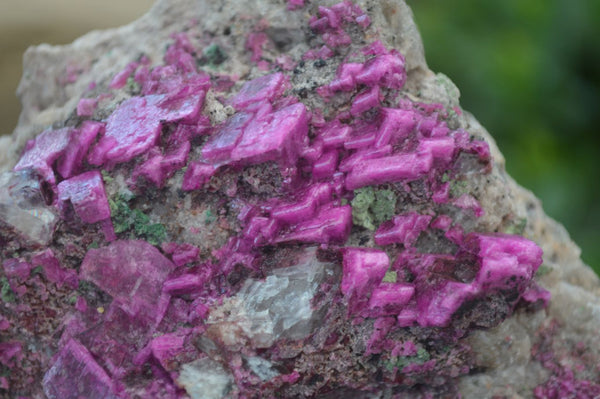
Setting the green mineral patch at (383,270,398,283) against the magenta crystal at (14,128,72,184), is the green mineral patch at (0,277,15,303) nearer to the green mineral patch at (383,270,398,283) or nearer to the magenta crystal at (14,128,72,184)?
the magenta crystal at (14,128,72,184)

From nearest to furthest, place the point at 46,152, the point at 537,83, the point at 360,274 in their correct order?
the point at 360,274, the point at 46,152, the point at 537,83

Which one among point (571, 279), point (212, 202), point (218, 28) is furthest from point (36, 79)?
point (571, 279)

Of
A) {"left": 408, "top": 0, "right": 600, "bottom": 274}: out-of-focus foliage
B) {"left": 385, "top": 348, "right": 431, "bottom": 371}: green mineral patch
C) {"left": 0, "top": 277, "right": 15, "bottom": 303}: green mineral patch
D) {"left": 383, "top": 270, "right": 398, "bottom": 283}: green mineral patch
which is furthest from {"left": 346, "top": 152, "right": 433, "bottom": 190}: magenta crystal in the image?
{"left": 408, "top": 0, "right": 600, "bottom": 274}: out-of-focus foliage

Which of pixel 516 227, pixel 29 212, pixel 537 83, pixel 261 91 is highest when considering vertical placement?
pixel 261 91

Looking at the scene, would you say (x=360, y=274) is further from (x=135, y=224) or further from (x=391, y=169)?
(x=135, y=224)

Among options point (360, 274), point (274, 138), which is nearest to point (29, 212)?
point (274, 138)

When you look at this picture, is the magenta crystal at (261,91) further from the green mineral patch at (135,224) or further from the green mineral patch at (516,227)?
the green mineral patch at (516,227)

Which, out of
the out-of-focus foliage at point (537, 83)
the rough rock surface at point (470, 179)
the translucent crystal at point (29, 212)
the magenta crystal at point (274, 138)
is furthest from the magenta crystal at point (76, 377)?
the out-of-focus foliage at point (537, 83)
